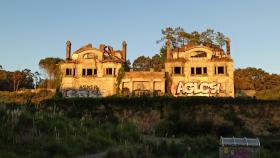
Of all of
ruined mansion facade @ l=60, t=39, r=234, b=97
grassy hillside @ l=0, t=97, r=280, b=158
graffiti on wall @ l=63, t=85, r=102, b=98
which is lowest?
grassy hillside @ l=0, t=97, r=280, b=158

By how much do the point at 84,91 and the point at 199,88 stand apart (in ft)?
57.2

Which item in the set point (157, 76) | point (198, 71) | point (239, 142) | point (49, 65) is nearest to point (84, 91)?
point (157, 76)

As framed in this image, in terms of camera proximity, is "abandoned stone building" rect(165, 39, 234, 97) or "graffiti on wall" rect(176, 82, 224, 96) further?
"abandoned stone building" rect(165, 39, 234, 97)

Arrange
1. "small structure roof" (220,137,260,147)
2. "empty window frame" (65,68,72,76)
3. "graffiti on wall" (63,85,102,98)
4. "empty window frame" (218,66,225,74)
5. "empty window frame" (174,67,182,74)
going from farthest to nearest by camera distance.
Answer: "empty window frame" (65,68,72,76)
"empty window frame" (174,67,182,74)
"graffiti on wall" (63,85,102,98)
"empty window frame" (218,66,225,74)
"small structure roof" (220,137,260,147)

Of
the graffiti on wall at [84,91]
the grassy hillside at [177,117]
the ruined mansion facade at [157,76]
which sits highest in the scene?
the ruined mansion facade at [157,76]

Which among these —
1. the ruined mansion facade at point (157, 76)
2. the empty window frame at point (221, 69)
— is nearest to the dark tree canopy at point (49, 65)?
the ruined mansion facade at point (157, 76)

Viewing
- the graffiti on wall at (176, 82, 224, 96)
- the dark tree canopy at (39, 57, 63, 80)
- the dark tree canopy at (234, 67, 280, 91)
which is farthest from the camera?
the dark tree canopy at (39, 57, 63, 80)

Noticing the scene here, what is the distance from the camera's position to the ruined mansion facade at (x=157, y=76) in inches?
2222

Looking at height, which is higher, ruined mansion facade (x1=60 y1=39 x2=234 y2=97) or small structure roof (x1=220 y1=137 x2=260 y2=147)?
ruined mansion facade (x1=60 y1=39 x2=234 y2=97)

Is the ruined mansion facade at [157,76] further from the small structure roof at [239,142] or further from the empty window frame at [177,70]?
the small structure roof at [239,142]

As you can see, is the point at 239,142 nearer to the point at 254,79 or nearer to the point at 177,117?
the point at 177,117

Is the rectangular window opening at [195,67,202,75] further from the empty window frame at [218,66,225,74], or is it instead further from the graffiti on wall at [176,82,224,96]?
the empty window frame at [218,66,225,74]

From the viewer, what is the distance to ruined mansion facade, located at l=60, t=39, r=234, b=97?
2222 inches

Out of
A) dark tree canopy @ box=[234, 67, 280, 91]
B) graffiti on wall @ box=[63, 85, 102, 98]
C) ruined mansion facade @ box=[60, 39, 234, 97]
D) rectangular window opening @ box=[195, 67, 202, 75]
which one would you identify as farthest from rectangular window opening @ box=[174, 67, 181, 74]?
dark tree canopy @ box=[234, 67, 280, 91]
